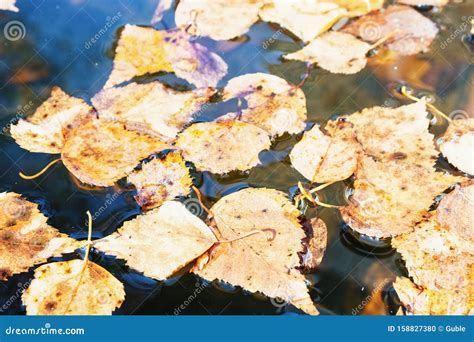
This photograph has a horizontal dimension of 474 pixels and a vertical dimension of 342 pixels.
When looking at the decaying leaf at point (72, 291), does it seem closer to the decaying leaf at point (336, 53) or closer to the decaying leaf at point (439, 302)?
the decaying leaf at point (439, 302)

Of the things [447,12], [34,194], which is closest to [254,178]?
[34,194]

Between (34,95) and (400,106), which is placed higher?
(34,95)

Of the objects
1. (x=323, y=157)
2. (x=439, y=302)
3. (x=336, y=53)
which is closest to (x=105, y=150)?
(x=323, y=157)

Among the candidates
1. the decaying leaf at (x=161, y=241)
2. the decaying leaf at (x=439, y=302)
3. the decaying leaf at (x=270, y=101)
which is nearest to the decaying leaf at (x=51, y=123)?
the decaying leaf at (x=161, y=241)

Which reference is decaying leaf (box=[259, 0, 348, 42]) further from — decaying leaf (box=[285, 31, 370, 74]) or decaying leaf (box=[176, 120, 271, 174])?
decaying leaf (box=[176, 120, 271, 174])

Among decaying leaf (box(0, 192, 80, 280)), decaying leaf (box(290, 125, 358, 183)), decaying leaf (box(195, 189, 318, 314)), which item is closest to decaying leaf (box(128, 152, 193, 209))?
decaying leaf (box(195, 189, 318, 314))

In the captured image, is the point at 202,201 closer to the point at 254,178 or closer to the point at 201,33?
the point at 254,178

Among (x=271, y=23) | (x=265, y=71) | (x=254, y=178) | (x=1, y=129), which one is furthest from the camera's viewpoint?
(x=271, y=23)
